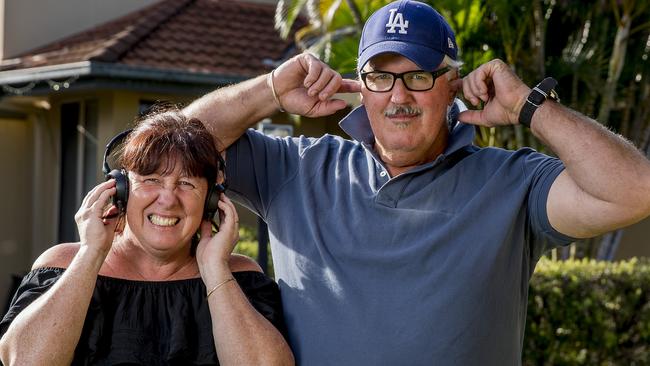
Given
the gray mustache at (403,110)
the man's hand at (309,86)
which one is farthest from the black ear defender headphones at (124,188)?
the gray mustache at (403,110)

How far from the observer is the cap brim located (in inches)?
123

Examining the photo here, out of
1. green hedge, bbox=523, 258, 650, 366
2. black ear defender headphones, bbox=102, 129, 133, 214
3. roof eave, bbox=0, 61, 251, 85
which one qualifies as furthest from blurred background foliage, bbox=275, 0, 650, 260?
black ear defender headphones, bbox=102, 129, 133, 214

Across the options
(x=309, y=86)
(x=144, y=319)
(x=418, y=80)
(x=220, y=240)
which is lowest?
(x=144, y=319)

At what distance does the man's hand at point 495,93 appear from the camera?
3.08 meters

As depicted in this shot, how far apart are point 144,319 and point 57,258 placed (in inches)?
13.3

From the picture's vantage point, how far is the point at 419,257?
3037 millimetres

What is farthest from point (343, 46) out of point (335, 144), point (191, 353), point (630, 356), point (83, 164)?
point (191, 353)

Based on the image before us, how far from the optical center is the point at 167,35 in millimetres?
11242

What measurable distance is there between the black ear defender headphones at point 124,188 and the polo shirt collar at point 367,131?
17.8 inches

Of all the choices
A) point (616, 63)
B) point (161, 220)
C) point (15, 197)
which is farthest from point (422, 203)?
point (15, 197)

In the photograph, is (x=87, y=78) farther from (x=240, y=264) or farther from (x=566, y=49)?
(x=240, y=264)

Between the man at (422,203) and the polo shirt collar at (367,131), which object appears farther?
the polo shirt collar at (367,131)

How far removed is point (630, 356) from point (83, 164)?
21.6 ft

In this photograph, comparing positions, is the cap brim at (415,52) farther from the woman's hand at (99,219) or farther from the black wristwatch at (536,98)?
the woman's hand at (99,219)
